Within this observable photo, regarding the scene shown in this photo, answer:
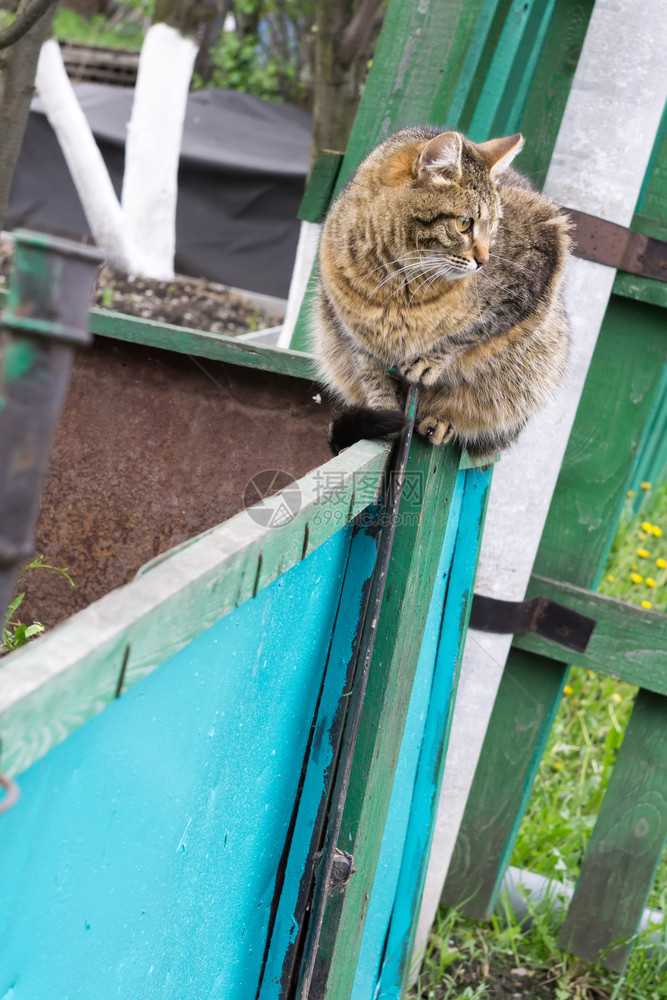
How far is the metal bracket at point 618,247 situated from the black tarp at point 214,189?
578cm

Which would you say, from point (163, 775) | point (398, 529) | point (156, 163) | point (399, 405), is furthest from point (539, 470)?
point (156, 163)

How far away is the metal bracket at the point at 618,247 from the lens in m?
1.83

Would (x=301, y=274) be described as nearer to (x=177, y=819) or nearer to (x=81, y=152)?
(x=81, y=152)

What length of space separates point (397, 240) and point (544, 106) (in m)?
0.70

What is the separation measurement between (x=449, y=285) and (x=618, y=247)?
1.52 ft

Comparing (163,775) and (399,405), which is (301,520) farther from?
(399,405)

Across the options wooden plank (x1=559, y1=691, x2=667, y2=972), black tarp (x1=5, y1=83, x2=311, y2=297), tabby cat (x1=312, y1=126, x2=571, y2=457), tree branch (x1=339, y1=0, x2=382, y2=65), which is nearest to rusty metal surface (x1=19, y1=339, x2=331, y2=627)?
tabby cat (x1=312, y1=126, x2=571, y2=457)

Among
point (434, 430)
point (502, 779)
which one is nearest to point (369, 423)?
point (434, 430)

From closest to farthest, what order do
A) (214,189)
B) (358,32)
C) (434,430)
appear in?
1. (434,430)
2. (358,32)
3. (214,189)

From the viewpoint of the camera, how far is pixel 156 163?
17.6 feet

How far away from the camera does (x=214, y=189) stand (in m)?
7.48

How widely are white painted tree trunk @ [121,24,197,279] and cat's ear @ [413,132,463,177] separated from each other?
419cm

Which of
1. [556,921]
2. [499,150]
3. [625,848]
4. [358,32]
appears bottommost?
[556,921]

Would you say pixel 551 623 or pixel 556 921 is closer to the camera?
pixel 551 623
